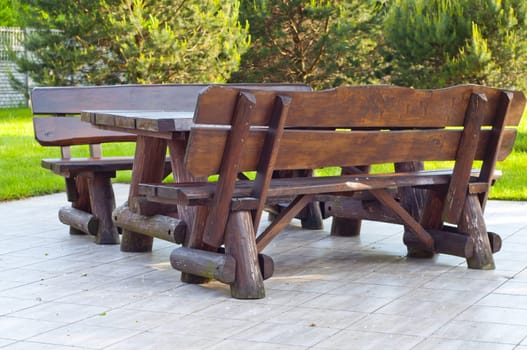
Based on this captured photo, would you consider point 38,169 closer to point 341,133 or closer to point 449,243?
point 449,243

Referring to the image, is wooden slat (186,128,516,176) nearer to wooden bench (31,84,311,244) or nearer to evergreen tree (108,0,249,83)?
wooden bench (31,84,311,244)

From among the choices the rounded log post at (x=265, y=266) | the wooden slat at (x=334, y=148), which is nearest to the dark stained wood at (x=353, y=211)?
the wooden slat at (x=334, y=148)

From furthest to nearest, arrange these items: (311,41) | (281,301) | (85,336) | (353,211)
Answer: (311,41), (353,211), (281,301), (85,336)

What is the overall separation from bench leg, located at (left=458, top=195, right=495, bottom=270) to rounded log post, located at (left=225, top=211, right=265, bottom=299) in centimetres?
155

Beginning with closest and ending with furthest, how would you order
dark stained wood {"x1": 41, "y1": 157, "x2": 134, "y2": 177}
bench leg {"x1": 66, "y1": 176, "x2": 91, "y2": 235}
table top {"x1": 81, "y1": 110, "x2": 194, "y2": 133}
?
1. table top {"x1": 81, "y1": 110, "x2": 194, "y2": 133}
2. dark stained wood {"x1": 41, "y1": 157, "x2": 134, "y2": 177}
3. bench leg {"x1": 66, "y1": 176, "x2": 91, "y2": 235}

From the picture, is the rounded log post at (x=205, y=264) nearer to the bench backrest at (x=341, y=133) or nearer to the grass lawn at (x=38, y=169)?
the bench backrest at (x=341, y=133)

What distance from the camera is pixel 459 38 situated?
64.6ft

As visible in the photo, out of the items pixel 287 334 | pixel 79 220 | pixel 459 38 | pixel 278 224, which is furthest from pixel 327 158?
pixel 459 38

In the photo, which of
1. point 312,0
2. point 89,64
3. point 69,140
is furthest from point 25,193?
point 312,0

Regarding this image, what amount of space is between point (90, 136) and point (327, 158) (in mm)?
2725

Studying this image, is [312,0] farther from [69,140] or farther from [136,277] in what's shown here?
[136,277]

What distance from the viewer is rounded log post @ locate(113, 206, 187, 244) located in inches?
229

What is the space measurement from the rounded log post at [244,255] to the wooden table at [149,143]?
52 cm

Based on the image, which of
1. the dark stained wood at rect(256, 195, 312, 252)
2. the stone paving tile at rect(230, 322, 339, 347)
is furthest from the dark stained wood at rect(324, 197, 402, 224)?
the stone paving tile at rect(230, 322, 339, 347)
